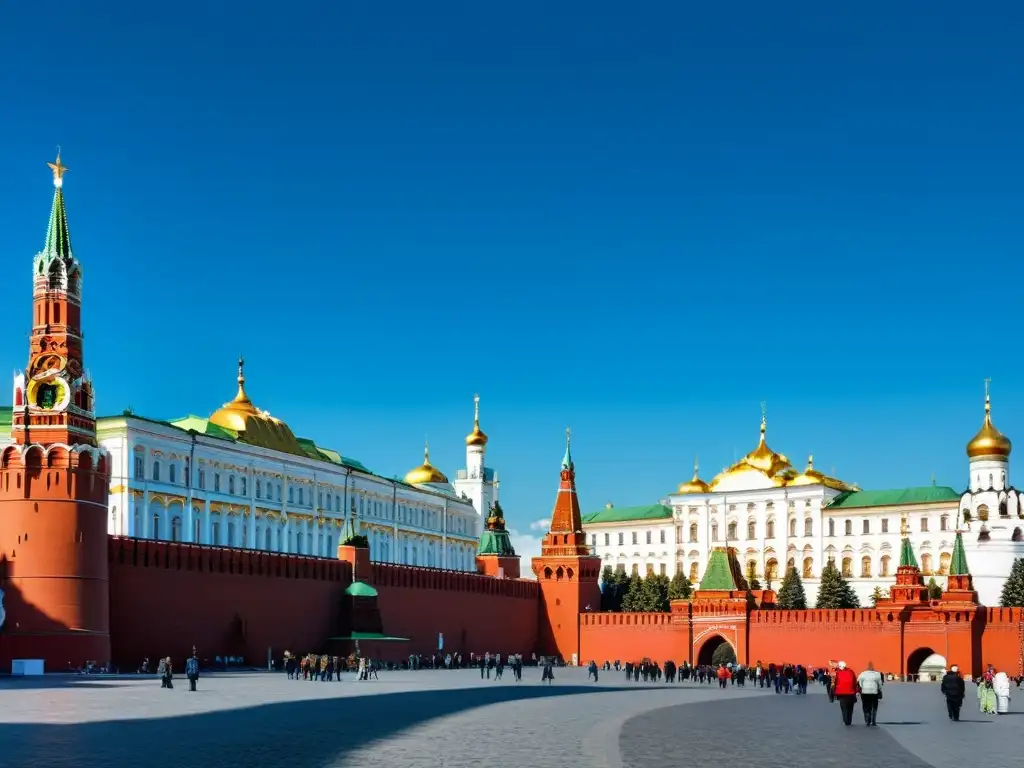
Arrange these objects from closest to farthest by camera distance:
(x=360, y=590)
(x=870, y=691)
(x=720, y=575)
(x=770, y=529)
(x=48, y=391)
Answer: (x=870, y=691) → (x=48, y=391) → (x=360, y=590) → (x=720, y=575) → (x=770, y=529)

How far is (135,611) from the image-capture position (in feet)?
136

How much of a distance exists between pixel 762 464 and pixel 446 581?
40517mm

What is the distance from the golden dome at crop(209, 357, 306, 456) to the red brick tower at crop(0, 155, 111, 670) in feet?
70.1

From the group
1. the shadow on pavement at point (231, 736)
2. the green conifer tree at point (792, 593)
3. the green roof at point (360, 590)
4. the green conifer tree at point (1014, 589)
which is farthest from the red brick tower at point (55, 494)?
the green conifer tree at point (792, 593)

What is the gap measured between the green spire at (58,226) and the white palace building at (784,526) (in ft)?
182

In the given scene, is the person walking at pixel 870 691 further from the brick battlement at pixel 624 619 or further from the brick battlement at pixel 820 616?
the brick battlement at pixel 624 619

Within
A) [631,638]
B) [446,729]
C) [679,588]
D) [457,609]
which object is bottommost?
[631,638]

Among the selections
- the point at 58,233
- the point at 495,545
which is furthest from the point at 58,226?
the point at 495,545

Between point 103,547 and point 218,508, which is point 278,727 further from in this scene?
point 218,508

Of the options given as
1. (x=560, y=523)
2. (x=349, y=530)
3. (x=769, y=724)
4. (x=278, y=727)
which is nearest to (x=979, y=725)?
(x=769, y=724)

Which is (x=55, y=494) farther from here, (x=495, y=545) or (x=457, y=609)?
(x=495, y=545)

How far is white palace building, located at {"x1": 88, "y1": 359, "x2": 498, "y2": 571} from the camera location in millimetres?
54531

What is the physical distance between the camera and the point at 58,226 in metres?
41.8

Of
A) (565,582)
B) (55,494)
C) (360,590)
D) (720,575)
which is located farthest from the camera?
(565,582)
